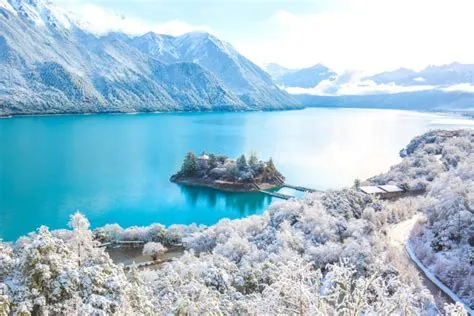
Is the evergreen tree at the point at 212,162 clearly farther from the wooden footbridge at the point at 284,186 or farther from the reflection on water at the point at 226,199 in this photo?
the wooden footbridge at the point at 284,186

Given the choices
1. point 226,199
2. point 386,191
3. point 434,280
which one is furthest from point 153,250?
point 386,191

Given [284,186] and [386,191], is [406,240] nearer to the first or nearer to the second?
[386,191]

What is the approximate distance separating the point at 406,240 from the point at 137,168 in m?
48.9

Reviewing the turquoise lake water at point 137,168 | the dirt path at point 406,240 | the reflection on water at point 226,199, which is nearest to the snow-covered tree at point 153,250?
the turquoise lake water at point 137,168

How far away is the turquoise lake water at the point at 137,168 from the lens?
47188 millimetres

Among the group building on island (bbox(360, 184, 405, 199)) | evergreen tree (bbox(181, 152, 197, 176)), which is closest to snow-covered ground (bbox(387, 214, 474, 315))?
building on island (bbox(360, 184, 405, 199))

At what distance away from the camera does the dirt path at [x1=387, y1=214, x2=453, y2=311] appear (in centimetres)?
2327

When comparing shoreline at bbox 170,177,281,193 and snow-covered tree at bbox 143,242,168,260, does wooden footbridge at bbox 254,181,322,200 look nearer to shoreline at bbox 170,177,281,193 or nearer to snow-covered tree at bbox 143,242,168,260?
shoreline at bbox 170,177,281,193

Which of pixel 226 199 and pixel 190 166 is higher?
pixel 190 166

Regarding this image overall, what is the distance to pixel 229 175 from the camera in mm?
62938

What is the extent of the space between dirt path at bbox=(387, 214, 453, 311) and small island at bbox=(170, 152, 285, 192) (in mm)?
27726

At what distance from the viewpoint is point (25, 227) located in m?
40.2

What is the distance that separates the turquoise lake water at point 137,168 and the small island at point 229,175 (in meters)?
2.03

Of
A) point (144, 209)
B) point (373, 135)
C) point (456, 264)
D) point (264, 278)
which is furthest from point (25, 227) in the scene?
point (373, 135)
